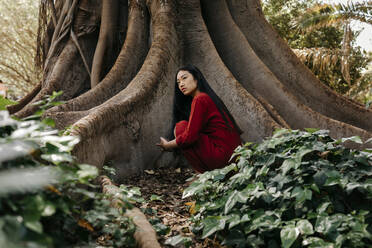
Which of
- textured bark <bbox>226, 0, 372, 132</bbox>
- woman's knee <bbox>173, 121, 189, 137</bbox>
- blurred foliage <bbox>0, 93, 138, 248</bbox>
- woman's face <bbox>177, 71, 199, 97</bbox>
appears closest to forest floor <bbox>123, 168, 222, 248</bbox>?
woman's knee <bbox>173, 121, 189, 137</bbox>

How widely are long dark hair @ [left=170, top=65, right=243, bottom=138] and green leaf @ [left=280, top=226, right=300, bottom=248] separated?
167cm

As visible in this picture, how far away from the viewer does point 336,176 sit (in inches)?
77.3

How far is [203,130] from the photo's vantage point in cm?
336

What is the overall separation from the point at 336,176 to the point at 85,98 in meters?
3.05

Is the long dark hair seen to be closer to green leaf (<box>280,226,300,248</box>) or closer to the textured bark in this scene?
green leaf (<box>280,226,300,248</box>)

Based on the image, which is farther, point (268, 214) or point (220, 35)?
point (220, 35)

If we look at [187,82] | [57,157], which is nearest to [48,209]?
[57,157]

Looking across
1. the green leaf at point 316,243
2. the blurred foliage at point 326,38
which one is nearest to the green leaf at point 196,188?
the green leaf at point 316,243

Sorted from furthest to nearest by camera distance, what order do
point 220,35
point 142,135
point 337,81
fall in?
point 337,81 < point 220,35 < point 142,135

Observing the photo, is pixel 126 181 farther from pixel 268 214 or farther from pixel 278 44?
pixel 278 44

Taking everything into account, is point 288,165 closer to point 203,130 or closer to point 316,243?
point 316,243

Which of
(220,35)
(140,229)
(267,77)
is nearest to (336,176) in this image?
(140,229)

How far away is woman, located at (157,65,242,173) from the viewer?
3223 mm

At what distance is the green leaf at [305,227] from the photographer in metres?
1.76
